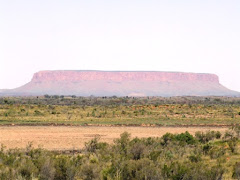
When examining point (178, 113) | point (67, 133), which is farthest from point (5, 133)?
point (178, 113)

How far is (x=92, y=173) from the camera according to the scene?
13.3 metres

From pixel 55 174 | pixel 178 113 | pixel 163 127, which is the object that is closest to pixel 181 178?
pixel 55 174

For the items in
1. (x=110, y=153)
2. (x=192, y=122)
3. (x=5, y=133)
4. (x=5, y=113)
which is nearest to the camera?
(x=110, y=153)

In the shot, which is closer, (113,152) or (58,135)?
(113,152)

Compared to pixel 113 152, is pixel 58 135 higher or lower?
lower

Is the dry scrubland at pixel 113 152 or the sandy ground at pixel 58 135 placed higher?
the dry scrubland at pixel 113 152

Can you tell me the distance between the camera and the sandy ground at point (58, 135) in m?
28.7

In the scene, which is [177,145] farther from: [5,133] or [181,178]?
[5,133]

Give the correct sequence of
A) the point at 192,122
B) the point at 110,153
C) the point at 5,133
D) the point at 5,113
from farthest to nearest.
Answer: the point at 5,113, the point at 192,122, the point at 5,133, the point at 110,153

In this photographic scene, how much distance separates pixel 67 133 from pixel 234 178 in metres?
23.0

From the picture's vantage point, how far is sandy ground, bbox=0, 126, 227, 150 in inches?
1130

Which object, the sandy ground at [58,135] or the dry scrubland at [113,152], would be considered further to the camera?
the sandy ground at [58,135]

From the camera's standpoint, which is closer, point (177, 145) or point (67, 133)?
point (177, 145)

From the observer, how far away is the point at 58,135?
3425 centimetres
